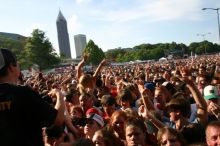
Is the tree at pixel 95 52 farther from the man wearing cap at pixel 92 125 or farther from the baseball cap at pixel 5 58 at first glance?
the baseball cap at pixel 5 58

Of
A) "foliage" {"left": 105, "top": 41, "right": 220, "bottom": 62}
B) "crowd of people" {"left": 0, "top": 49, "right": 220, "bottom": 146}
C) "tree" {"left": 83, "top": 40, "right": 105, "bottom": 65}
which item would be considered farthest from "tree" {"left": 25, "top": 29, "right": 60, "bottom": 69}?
"crowd of people" {"left": 0, "top": 49, "right": 220, "bottom": 146}

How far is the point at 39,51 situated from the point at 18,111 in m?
93.5

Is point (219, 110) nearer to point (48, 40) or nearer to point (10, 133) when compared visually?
point (10, 133)

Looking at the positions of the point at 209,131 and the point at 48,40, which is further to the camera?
the point at 48,40

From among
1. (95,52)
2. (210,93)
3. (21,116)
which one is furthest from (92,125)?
(95,52)

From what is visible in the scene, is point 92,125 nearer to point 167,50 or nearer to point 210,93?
point 210,93

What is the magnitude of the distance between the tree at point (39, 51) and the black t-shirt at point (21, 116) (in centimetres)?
9275

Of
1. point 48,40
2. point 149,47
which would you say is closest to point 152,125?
point 48,40

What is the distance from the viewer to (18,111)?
2871 millimetres

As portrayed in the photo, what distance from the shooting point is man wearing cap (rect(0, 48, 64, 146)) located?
2830 mm

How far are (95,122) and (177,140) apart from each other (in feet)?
4.66

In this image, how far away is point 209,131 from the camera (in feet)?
12.2

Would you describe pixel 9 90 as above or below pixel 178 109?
above

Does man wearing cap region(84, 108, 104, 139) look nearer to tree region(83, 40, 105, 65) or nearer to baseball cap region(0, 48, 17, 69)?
baseball cap region(0, 48, 17, 69)
